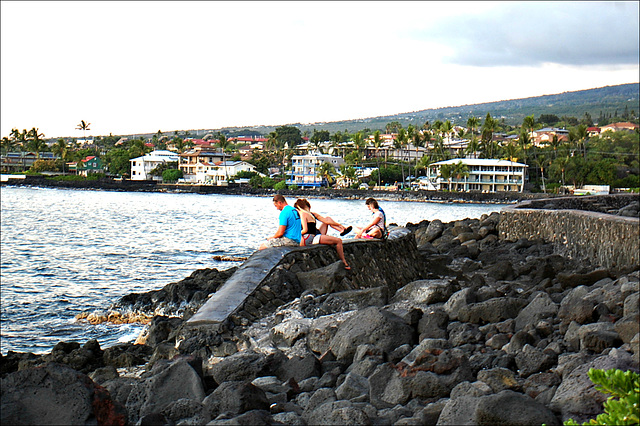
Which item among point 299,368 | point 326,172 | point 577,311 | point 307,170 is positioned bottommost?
point 299,368

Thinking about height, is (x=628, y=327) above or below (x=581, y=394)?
above

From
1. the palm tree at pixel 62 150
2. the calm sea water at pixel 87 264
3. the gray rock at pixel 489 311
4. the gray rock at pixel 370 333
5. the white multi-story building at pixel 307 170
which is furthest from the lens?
the palm tree at pixel 62 150

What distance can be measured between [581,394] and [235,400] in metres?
2.56

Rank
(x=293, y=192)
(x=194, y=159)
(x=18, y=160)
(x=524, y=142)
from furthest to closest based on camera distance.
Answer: (x=18, y=160) → (x=194, y=159) → (x=293, y=192) → (x=524, y=142)

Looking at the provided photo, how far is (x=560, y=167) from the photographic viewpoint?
100250 mm

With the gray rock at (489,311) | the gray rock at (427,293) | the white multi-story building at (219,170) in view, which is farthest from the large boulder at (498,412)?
the white multi-story building at (219,170)

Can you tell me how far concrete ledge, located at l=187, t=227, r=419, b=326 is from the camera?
27.5 feet

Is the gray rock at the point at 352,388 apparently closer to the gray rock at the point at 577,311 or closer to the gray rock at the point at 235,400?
the gray rock at the point at 235,400

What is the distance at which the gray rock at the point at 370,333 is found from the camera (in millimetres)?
7014

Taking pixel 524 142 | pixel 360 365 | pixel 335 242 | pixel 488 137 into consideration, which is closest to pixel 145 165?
pixel 488 137

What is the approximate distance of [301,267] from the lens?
10406 mm

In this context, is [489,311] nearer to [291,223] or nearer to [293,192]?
[291,223]

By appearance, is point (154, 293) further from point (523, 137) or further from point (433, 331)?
point (523, 137)

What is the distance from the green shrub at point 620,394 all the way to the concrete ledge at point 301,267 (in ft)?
18.2
